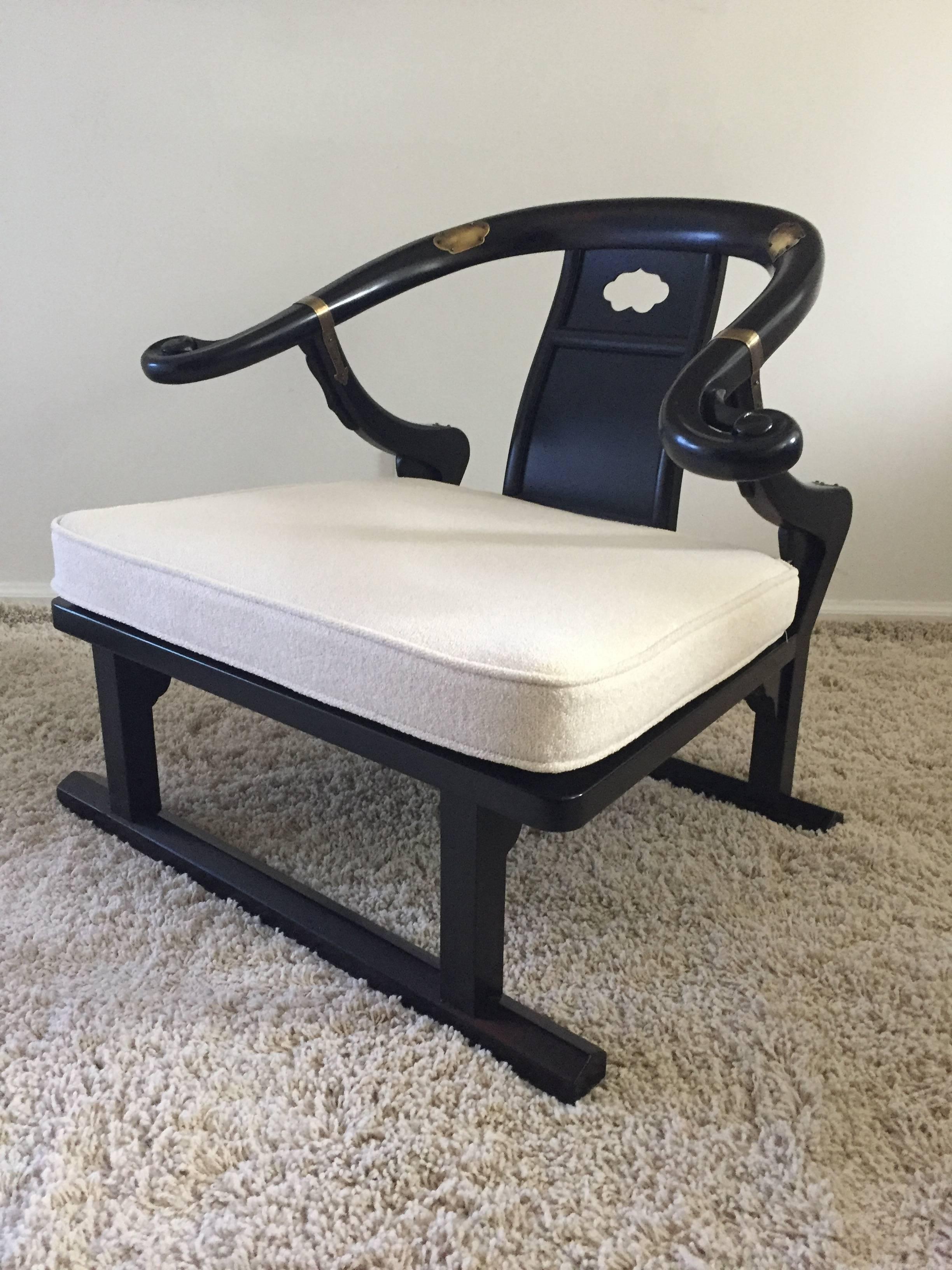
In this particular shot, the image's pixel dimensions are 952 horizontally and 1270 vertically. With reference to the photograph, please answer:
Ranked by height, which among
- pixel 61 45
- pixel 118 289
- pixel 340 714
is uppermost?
pixel 61 45

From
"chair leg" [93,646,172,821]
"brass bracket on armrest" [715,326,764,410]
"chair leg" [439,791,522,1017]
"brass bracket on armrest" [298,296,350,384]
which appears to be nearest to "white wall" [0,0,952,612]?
"brass bracket on armrest" [298,296,350,384]

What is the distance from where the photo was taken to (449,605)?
0.80 metres

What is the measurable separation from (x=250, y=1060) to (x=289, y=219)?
58.2 inches

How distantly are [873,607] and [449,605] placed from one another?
4.88 ft

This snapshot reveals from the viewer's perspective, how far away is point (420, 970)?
35.5 inches

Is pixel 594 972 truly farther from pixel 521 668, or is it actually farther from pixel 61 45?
pixel 61 45

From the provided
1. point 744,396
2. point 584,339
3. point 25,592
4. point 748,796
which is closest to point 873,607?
point 748,796

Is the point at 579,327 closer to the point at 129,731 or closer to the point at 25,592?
the point at 129,731

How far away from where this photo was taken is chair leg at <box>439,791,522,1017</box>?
80 cm

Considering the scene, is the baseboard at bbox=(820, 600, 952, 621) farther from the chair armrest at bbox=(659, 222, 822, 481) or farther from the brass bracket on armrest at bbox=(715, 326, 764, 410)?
the brass bracket on armrest at bbox=(715, 326, 764, 410)

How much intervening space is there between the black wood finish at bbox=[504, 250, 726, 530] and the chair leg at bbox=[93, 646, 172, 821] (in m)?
0.54

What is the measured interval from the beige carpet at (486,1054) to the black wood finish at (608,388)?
40 cm

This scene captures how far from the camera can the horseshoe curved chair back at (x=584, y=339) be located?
1164 mm

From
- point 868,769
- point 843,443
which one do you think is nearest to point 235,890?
point 868,769
